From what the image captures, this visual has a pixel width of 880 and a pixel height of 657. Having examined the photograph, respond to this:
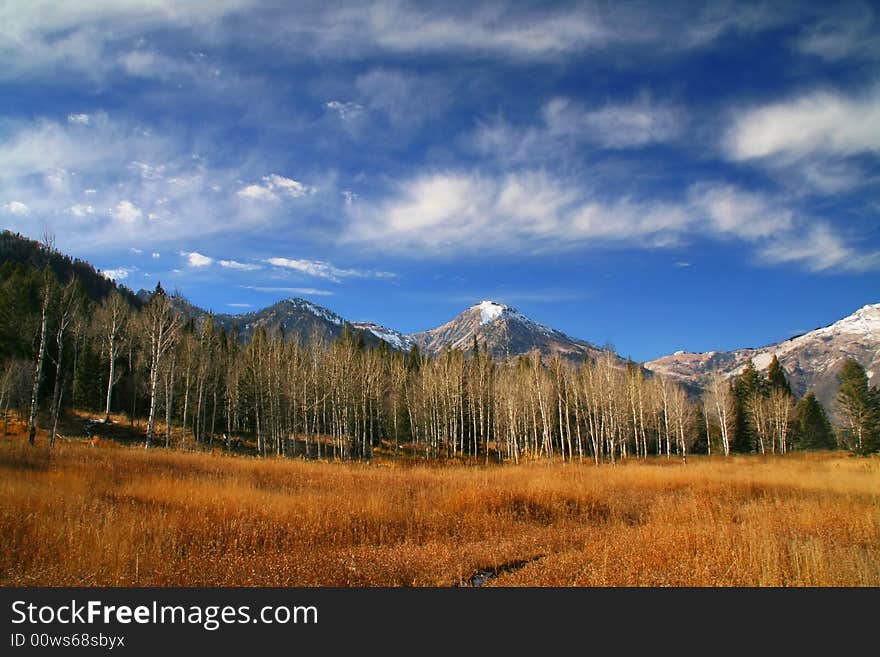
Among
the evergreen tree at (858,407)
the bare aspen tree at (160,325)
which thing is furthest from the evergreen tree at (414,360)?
the evergreen tree at (858,407)

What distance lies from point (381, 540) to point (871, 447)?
66409 mm

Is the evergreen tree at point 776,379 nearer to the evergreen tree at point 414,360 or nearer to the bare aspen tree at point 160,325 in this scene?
the evergreen tree at point 414,360

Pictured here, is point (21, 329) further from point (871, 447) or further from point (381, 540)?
point (871, 447)

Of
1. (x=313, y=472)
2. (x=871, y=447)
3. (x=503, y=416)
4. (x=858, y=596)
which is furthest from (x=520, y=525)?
(x=871, y=447)

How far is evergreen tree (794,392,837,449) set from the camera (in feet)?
219

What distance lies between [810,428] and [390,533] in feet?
270

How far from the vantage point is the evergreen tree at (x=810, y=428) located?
66.8 m

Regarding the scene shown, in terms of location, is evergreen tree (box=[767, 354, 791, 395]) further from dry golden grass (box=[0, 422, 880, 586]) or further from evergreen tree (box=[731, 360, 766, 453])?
dry golden grass (box=[0, 422, 880, 586])

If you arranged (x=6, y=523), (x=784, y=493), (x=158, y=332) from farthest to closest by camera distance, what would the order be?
(x=158, y=332) → (x=784, y=493) → (x=6, y=523)

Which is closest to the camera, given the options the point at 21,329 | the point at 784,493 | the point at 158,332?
the point at 784,493

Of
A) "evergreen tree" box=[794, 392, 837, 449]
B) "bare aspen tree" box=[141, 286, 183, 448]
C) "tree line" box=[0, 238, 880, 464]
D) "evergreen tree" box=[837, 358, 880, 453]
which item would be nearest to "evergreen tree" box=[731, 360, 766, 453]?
"tree line" box=[0, 238, 880, 464]

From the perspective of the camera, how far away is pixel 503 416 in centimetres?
5825

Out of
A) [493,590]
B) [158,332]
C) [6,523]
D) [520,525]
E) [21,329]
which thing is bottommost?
[520,525]

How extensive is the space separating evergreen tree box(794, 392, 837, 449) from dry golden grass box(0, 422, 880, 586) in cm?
6614
